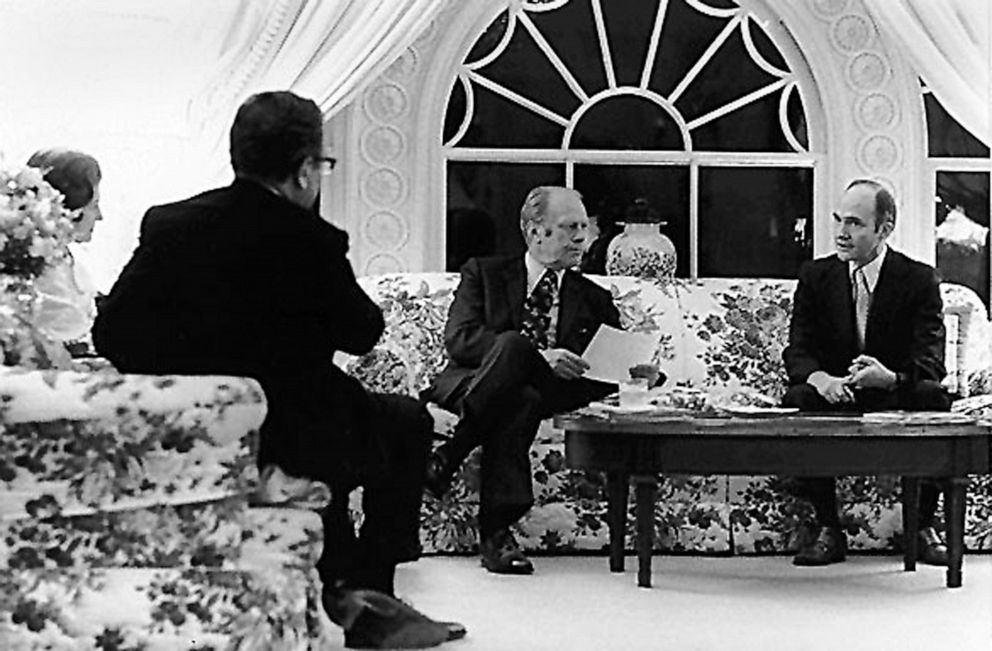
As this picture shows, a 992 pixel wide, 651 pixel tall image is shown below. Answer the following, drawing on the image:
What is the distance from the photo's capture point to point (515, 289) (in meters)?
4.89

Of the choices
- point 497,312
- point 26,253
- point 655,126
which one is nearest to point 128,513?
point 26,253

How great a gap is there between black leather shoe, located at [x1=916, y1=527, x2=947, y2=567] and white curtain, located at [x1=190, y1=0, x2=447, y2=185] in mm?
2363

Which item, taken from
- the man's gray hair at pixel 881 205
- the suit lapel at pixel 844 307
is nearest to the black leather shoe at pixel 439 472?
the suit lapel at pixel 844 307

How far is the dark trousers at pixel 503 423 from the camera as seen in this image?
4566 mm

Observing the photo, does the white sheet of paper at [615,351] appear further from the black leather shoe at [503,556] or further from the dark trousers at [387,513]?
the dark trousers at [387,513]

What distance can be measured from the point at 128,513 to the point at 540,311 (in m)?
2.37

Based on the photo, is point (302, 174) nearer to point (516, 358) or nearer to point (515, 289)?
point (516, 358)

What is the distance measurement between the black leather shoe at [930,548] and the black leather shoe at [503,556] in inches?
47.4

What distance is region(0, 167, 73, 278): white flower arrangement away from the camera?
2988 mm

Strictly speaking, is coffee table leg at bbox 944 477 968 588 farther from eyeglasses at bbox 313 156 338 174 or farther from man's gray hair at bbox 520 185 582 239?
eyeglasses at bbox 313 156 338 174

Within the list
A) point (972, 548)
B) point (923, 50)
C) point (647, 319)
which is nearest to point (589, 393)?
point (647, 319)

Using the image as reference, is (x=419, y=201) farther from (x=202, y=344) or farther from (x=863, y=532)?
(x=202, y=344)

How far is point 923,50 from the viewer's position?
5699 mm

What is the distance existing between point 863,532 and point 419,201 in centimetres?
217
